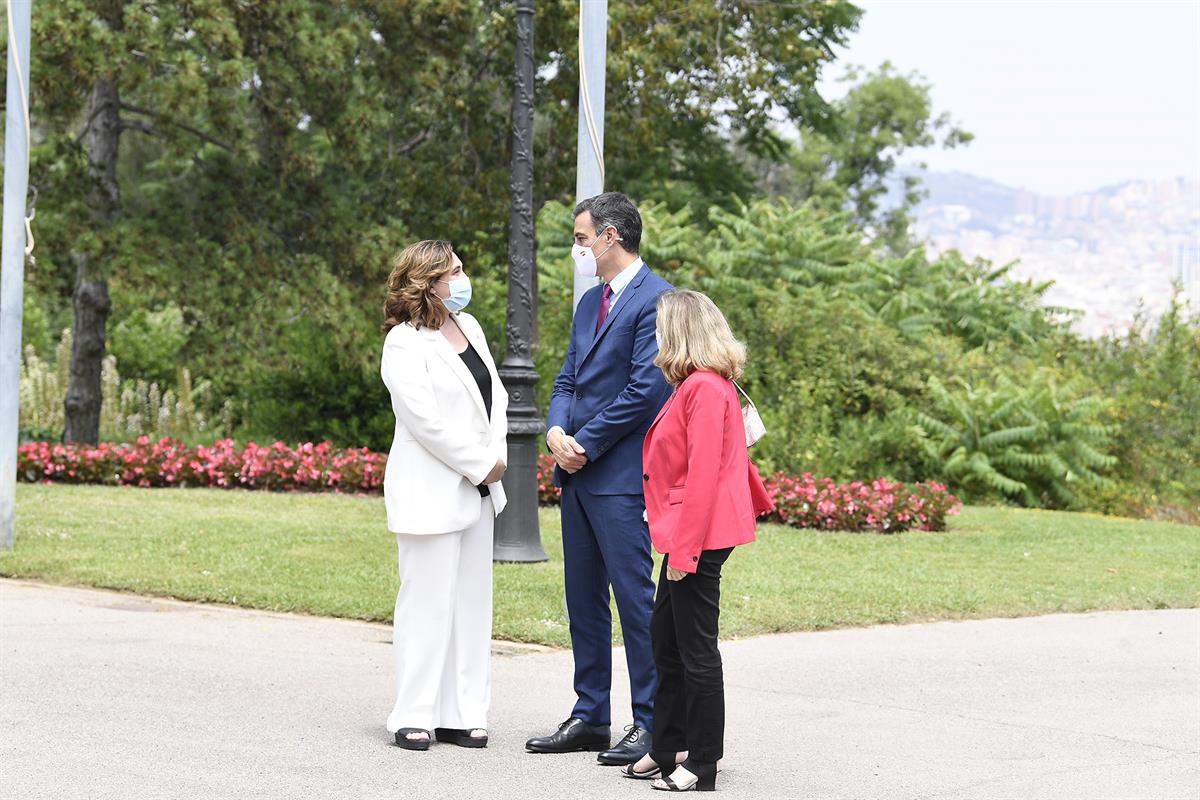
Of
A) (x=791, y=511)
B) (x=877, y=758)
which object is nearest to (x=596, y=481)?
(x=877, y=758)

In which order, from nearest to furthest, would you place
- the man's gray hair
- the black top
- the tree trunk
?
1. the man's gray hair
2. the black top
3. the tree trunk

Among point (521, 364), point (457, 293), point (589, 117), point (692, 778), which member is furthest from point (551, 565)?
point (692, 778)

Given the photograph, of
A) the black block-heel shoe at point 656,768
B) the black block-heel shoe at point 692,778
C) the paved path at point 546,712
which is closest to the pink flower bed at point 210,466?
the paved path at point 546,712

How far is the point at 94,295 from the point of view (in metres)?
18.6

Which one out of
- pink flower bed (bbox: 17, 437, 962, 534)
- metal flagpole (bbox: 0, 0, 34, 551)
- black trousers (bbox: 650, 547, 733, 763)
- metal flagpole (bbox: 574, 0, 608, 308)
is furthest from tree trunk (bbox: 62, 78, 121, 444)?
black trousers (bbox: 650, 547, 733, 763)

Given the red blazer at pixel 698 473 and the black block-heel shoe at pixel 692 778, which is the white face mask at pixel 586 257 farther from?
the black block-heel shoe at pixel 692 778

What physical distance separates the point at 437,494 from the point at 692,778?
1.57m

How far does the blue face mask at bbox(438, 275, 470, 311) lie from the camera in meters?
6.25

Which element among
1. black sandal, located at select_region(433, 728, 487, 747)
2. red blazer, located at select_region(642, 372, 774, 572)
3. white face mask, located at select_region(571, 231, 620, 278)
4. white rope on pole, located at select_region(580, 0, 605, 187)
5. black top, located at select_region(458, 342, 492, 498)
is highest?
white rope on pole, located at select_region(580, 0, 605, 187)

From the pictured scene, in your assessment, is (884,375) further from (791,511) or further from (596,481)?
(596,481)

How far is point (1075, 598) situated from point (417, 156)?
41.6 feet

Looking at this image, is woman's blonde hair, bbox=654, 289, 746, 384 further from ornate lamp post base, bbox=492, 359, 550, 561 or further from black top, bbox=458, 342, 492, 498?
ornate lamp post base, bbox=492, 359, 550, 561

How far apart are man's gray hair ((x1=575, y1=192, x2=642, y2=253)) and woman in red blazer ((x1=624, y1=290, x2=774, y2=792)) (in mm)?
479

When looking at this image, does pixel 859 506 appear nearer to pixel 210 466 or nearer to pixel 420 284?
pixel 210 466
